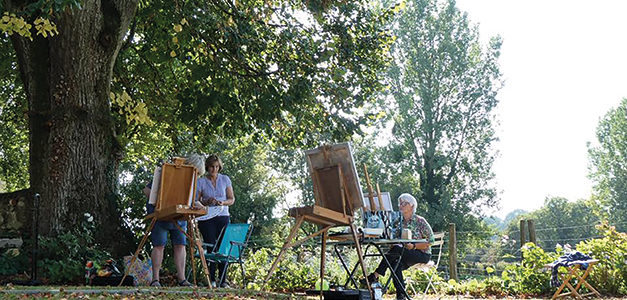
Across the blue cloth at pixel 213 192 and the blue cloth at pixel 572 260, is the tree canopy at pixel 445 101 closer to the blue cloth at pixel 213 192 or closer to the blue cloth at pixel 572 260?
the blue cloth at pixel 572 260

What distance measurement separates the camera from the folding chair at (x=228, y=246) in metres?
7.19

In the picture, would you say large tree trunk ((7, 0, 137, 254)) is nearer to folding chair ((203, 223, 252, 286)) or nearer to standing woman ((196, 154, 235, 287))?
standing woman ((196, 154, 235, 287))

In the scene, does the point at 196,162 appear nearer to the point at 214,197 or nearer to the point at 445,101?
the point at 214,197

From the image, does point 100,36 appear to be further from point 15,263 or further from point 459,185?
point 459,185

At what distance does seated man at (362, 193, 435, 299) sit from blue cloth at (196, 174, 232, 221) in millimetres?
1944

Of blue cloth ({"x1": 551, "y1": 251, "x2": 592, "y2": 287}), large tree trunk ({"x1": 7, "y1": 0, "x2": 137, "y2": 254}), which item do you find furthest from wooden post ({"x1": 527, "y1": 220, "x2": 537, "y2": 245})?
large tree trunk ({"x1": 7, "y1": 0, "x2": 137, "y2": 254})

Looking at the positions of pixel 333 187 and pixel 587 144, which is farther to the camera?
pixel 587 144

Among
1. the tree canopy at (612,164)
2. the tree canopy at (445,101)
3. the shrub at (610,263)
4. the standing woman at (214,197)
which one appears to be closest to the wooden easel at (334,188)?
the standing woman at (214,197)

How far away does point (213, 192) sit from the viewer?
753 centimetres

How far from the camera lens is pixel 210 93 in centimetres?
1008

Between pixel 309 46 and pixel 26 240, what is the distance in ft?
16.0

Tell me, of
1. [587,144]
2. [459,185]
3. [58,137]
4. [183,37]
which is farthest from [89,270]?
[587,144]

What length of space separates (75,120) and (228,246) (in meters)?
2.75

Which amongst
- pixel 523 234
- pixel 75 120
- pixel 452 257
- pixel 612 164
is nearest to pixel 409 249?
pixel 75 120
